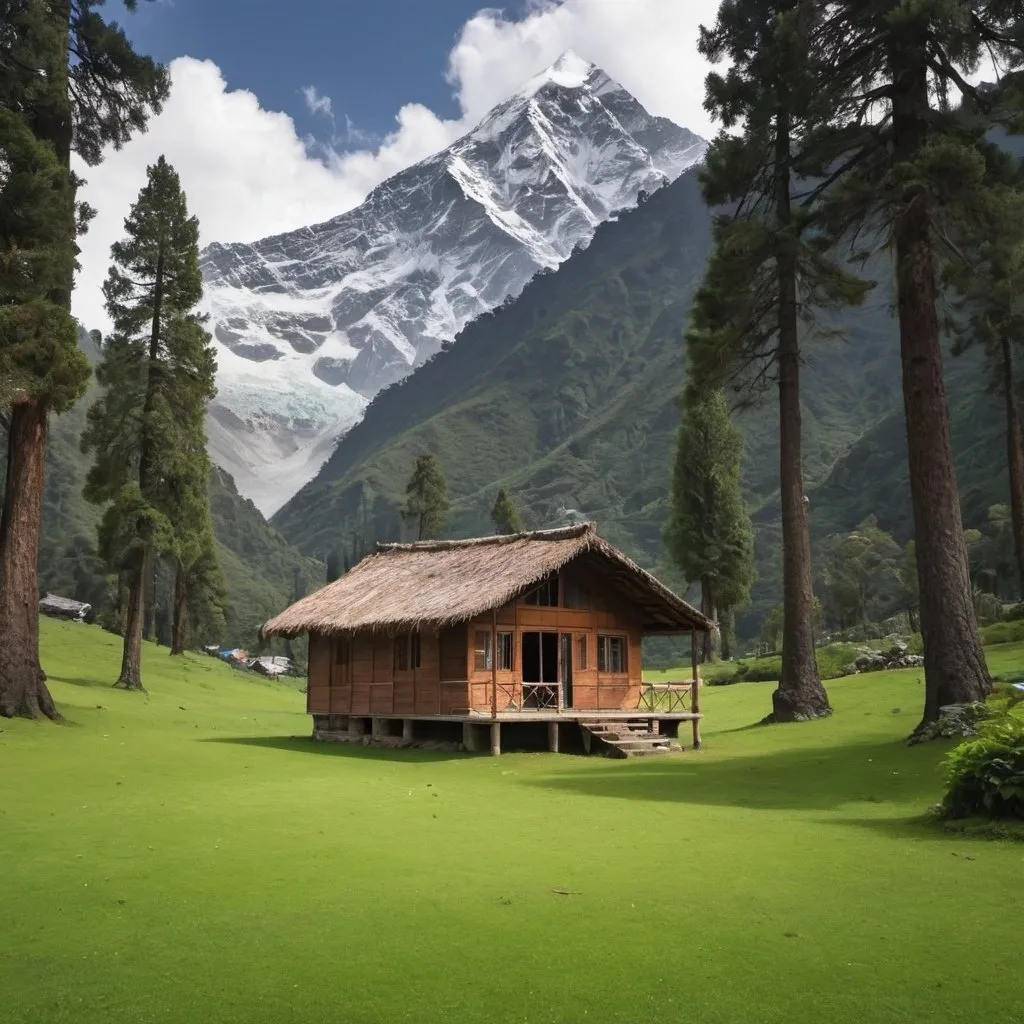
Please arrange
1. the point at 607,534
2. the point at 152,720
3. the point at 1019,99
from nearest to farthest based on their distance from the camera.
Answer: the point at 1019,99, the point at 152,720, the point at 607,534

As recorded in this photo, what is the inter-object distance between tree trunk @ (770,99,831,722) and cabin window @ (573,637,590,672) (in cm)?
500

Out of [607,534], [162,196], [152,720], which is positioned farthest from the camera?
[607,534]

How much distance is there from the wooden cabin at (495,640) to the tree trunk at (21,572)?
7.62 m

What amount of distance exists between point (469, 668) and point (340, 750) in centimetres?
399

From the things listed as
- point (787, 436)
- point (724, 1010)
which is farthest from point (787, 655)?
point (724, 1010)

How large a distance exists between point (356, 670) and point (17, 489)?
10.2 metres

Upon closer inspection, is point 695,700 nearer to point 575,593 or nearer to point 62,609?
point 575,593

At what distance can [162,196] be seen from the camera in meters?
35.9

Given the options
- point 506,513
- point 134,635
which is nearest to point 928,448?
point 134,635

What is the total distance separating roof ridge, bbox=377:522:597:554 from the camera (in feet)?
82.5

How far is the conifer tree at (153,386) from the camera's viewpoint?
113ft

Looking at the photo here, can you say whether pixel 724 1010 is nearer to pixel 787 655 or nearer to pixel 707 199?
pixel 787 655

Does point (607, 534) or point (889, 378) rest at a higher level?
point (889, 378)

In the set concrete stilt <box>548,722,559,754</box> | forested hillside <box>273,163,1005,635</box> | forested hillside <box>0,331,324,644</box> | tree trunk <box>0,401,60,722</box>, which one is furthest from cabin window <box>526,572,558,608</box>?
forested hillside <box>273,163,1005,635</box>
